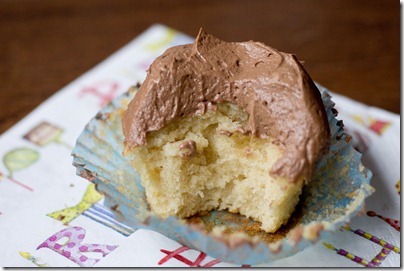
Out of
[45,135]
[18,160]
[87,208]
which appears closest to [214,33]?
[45,135]

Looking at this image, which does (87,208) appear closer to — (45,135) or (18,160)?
(18,160)

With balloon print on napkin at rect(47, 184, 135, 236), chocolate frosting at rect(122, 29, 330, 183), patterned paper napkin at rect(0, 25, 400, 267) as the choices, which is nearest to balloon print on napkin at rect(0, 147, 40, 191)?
patterned paper napkin at rect(0, 25, 400, 267)

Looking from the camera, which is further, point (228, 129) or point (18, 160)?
point (18, 160)

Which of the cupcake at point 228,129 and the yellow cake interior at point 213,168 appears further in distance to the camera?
the yellow cake interior at point 213,168

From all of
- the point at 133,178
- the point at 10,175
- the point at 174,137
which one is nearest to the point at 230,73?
the point at 174,137

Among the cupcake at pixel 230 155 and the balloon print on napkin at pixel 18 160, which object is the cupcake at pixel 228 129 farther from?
the balloon print on napkin at pixel 18 160

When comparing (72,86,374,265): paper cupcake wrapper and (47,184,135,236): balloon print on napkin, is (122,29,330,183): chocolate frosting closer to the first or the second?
(72,86,374,265): paper cupcake wrapper

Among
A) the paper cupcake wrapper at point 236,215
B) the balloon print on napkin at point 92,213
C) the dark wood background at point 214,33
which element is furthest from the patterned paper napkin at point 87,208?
the dark wood background at point 214,33
